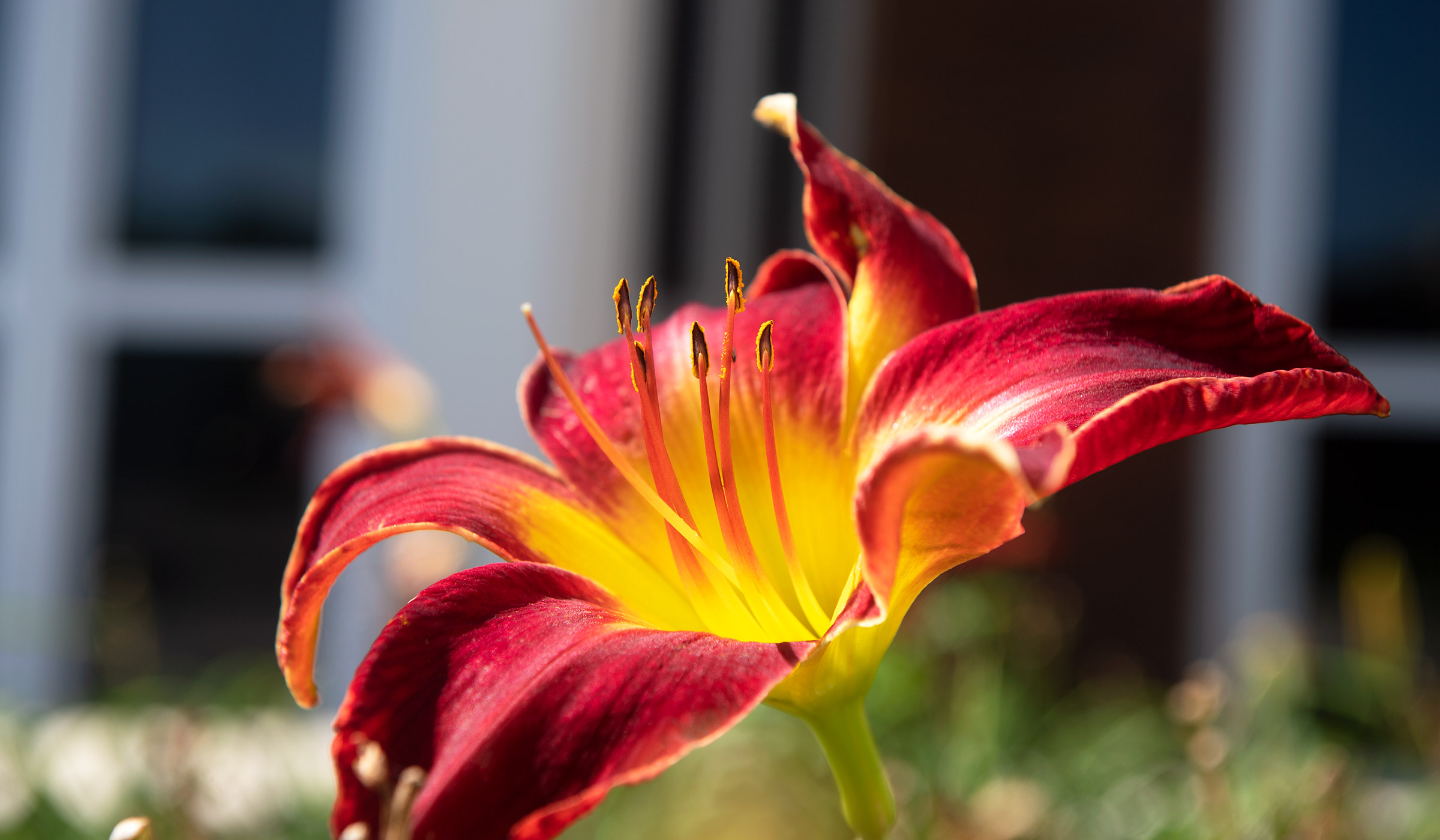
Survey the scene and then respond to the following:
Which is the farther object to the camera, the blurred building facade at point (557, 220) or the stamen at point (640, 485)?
the blurred building facade at point (557, 220)

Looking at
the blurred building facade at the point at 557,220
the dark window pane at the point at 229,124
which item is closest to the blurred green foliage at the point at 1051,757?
the blurred building facade at the point at 557,220

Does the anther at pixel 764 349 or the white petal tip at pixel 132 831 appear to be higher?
the anther at pixel 764 349

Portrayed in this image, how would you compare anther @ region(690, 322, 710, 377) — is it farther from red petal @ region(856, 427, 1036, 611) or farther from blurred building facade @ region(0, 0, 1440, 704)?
blurred building facade @ region(0, 0, 1440, 704)

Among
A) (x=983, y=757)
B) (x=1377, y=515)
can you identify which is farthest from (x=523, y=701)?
(x=1377, y=515)

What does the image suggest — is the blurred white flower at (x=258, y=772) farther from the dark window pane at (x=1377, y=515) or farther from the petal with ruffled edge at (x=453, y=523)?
the dark window pane at (x=1377, y=515)

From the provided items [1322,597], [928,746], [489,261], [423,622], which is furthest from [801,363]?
[1322,597]
